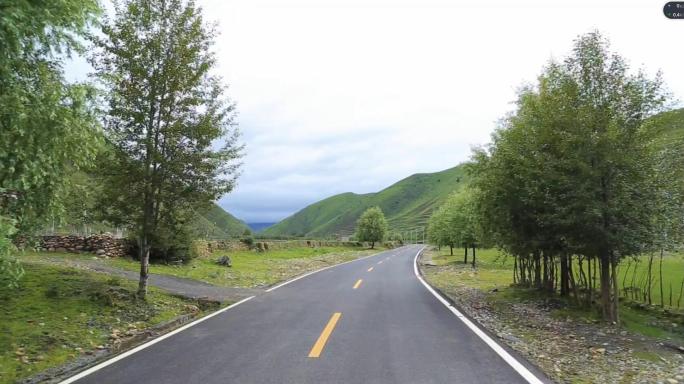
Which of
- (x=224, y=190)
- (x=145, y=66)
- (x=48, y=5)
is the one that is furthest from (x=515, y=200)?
(x=48, y=5)

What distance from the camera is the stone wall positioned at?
2141 centimetres

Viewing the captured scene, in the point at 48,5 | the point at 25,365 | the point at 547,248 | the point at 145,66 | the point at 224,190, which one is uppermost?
the point at 145,66

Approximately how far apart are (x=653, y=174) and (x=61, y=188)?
12152 mm

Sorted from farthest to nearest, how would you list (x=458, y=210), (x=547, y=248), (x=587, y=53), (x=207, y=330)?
(x=458, y=210) < (x=547, y=248) < (x=587, y=53) < (x=207, y=330)

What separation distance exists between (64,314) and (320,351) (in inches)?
237

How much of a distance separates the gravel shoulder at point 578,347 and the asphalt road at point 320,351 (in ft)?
2.71

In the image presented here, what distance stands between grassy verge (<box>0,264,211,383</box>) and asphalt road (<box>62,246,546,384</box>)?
4.17ft

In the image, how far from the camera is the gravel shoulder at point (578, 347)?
6.82 meters

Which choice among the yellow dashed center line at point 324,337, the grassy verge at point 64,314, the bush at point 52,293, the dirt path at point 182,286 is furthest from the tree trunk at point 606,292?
the bush at point 52,293

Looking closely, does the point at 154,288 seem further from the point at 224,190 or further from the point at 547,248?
the point at 547,248

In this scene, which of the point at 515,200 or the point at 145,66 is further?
the point at 515,200

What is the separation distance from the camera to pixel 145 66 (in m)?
12.1

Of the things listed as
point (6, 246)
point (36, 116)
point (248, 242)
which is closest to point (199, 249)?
point (248, 242)

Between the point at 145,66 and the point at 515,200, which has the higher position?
the point at 145,66
